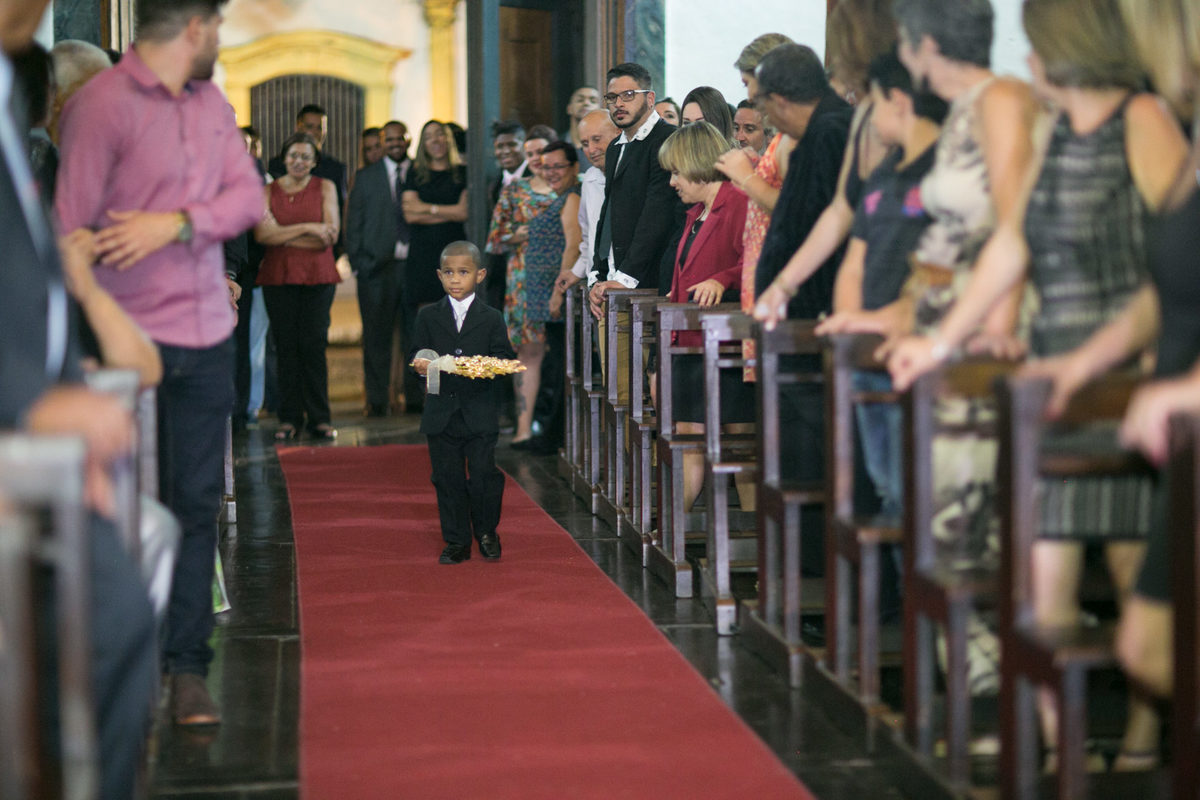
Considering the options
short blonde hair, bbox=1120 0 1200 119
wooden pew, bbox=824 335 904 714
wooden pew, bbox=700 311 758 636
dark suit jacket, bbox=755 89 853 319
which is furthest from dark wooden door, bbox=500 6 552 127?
short blonde hair, bbox=1120 0 1200 119

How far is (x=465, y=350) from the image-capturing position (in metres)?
4.99

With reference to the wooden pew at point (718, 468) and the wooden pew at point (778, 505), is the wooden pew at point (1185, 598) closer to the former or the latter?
the wooden pew at point (778, 505)

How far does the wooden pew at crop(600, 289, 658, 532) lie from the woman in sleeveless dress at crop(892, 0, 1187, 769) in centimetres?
275

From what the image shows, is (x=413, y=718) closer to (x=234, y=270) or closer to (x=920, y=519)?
(x=920, y=519)

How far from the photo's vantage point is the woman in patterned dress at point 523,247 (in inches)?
307

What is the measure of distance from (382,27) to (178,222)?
1398 centimetres

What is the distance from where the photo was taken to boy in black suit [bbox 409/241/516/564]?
16.4 ft

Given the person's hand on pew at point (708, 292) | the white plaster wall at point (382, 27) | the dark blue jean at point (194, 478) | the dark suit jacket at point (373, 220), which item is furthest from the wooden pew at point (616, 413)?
the white plaster wall at point (382, 27)

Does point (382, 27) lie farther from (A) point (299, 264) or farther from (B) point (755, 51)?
(B) point (755, 51)

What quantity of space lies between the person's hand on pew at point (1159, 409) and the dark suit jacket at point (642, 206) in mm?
3869

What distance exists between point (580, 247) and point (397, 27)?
9984mm

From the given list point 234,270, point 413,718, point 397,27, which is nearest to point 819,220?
point 413,718

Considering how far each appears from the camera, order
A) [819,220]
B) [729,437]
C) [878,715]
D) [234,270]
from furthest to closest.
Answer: [234,270], [729,437], [819,220], [878,715]

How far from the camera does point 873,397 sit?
3.19 m
